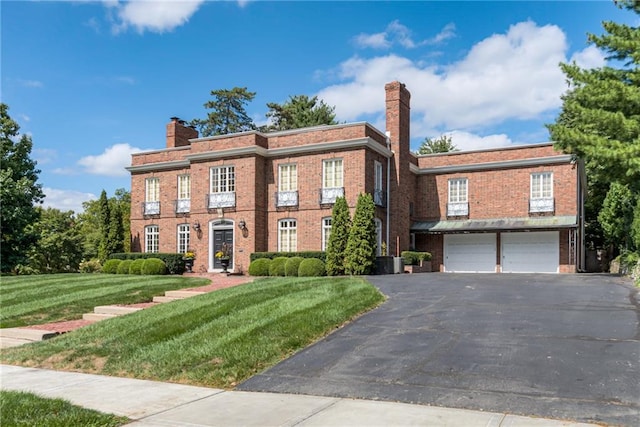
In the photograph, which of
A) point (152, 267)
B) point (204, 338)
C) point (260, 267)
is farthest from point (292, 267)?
point (204, 338)

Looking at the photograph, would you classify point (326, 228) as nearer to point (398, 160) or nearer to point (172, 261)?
point (398, 160)

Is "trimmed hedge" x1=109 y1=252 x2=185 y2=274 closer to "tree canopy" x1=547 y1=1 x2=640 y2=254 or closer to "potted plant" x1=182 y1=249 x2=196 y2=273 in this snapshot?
"potted plant" x1=182 y1=249 x2=196 y2=273

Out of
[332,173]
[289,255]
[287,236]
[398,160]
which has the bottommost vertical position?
[289,255]

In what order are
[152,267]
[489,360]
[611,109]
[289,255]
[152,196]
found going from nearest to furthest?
[489,360], [611,109], [289,255], [152,267], [152,196]

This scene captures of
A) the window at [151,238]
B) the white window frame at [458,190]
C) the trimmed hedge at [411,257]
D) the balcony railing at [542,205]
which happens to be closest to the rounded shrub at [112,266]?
the window at [151,238]

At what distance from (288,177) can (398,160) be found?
576 centimetres

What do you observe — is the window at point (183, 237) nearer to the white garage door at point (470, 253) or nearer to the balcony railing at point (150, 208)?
the balcony railing at point (150, 208)

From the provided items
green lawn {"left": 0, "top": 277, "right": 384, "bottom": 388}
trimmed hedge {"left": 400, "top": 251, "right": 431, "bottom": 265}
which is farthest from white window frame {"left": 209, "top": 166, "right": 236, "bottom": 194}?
green lawn {"left": 0, "top": 277, "right": 384, "bottom": 388}

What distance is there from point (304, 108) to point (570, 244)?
1134 inches

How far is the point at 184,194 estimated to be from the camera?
29.8 meters

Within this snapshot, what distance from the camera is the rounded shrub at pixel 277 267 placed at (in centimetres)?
2295

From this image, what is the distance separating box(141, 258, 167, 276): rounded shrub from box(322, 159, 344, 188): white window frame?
8.77 meters

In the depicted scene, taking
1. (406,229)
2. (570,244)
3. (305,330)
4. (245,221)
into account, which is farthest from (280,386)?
(570,244)

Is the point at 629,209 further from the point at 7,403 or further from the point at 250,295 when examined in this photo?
the point at 7,403
